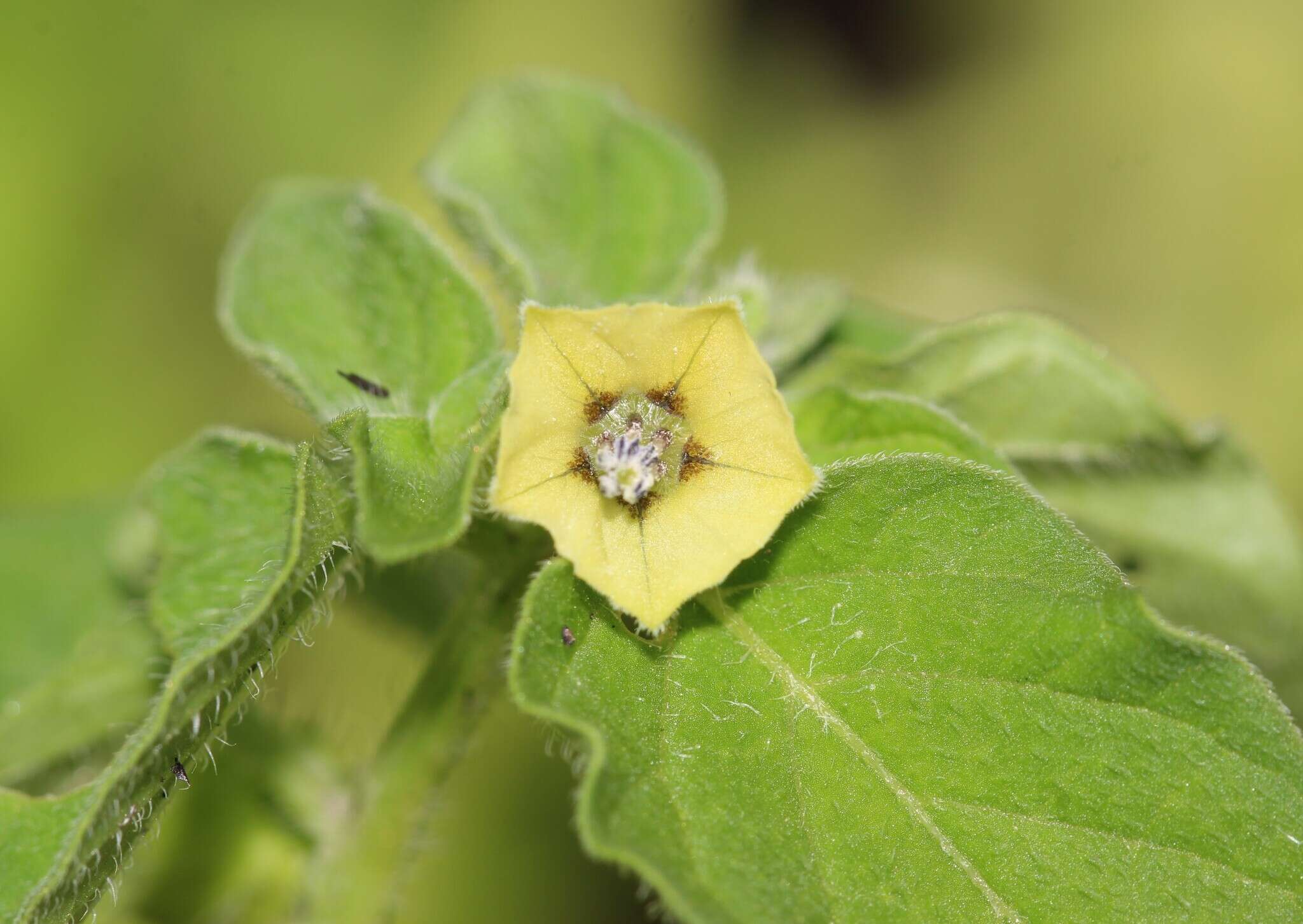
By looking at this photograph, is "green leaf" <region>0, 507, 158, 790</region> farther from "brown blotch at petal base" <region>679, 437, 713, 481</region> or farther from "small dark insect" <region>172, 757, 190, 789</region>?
"brown blotch at petal base" <region>679, 437, 713, 481</region>

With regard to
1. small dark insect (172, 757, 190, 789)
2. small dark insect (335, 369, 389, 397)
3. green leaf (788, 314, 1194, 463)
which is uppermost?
green leaf (788, 314, 1194, 463)

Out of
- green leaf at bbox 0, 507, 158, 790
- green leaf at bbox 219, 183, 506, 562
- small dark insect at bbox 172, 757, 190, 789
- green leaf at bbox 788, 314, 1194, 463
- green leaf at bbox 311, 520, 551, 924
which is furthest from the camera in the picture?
green leaf at bbox 0, 507, 158, 790

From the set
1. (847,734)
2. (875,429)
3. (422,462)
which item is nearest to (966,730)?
(847,734)

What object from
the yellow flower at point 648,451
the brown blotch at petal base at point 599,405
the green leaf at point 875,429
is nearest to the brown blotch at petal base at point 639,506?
the yellow flower at point 648,451

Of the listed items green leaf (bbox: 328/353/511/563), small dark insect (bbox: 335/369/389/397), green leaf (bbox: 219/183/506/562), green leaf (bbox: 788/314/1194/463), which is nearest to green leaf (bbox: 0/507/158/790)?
green leaf (bbox: 219/183/506/562)

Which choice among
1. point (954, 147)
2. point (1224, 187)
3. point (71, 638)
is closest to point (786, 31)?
point (954, 147)

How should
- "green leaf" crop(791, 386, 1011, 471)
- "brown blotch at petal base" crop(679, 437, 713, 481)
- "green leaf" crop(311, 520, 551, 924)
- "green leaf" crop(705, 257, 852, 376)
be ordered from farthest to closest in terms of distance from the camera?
1. "green leaf" crop(705, 257, 852, 376)
2. "green leaf" crop(311, 520, 551, 924)
3. "green leaf" crop(791, 386, 1011, 471)
4. "brown blotch at petal base" crop(679, 437, 713, 481)

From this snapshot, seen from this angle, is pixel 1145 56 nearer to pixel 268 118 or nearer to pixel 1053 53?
pixel 1053 53

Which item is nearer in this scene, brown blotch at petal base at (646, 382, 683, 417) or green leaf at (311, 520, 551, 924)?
brown blotch at petal base at (646, 382, 683, 417)
